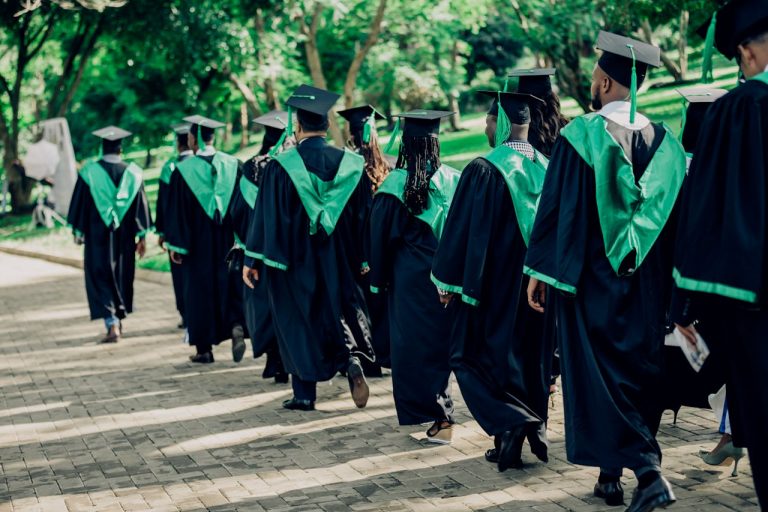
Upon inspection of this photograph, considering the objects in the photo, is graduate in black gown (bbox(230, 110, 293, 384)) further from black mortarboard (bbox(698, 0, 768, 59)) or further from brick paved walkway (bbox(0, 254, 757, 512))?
black mortarboard (bbox(698, 0, 768, 59))

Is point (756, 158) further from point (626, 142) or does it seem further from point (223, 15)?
point (223, 15)

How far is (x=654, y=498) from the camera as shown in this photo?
16.5ft

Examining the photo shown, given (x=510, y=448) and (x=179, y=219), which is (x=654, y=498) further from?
(x=179, y=219)

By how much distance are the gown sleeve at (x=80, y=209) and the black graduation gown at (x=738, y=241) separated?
8.67 m

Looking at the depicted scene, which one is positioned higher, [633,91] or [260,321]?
[633,91]

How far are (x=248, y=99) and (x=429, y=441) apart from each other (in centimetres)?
1826

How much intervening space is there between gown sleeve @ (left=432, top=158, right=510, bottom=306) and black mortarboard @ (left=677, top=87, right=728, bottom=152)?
1.15 meters

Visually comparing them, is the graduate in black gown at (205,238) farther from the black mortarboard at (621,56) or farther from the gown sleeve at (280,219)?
the black mortarboard at (621,56)

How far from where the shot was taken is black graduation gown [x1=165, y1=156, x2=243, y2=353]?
10266mm

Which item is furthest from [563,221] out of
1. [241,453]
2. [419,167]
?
[241,453]

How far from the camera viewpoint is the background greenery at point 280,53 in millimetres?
21484

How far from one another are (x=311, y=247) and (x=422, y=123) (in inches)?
60.4

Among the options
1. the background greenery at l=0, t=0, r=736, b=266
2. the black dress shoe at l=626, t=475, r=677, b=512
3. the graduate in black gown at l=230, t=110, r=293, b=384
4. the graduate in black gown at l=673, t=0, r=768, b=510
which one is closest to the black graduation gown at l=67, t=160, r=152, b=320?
the background greenery at l=0, t=0, r=736, b=266

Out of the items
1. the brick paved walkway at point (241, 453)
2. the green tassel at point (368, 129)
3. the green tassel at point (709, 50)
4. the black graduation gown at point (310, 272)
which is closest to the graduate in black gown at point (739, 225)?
the green tassel at point (709, 50)
